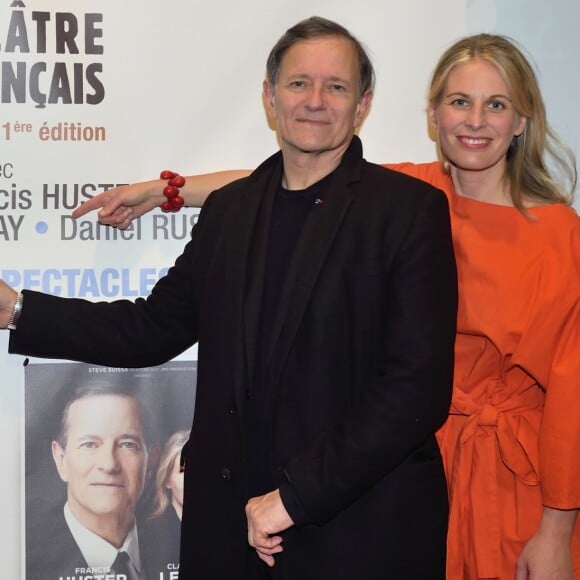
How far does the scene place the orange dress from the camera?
1.59 metres

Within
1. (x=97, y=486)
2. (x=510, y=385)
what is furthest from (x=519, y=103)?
(x=97, y=486)

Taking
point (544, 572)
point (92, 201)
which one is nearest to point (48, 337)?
point (92, 201)

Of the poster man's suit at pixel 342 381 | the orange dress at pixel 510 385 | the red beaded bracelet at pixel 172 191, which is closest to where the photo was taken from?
the poster man's suit at pixel 342 381

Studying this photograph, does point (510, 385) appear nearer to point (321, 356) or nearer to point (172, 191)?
point (321, 356)

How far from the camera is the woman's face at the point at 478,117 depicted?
5.42 ft

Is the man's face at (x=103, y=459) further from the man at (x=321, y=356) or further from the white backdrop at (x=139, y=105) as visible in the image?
the man at (x=321, y=356)

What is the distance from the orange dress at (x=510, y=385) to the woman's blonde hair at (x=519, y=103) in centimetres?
5

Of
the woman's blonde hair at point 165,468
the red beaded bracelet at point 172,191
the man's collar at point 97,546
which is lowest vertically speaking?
the man's collar at point 97,546

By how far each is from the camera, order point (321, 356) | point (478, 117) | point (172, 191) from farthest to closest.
Answer: point (172, 191), point (478, 117), point (321, 356)

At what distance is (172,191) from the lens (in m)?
1.96

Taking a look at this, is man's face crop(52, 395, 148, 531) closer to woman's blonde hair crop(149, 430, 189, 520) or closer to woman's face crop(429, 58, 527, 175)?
woman's blonde hair crop(149, 430, 189, 520)

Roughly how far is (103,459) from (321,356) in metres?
0.77

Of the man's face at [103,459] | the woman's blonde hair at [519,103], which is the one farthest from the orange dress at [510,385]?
the man's face at [103,459]

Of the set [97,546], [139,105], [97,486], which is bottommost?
[97,546]
